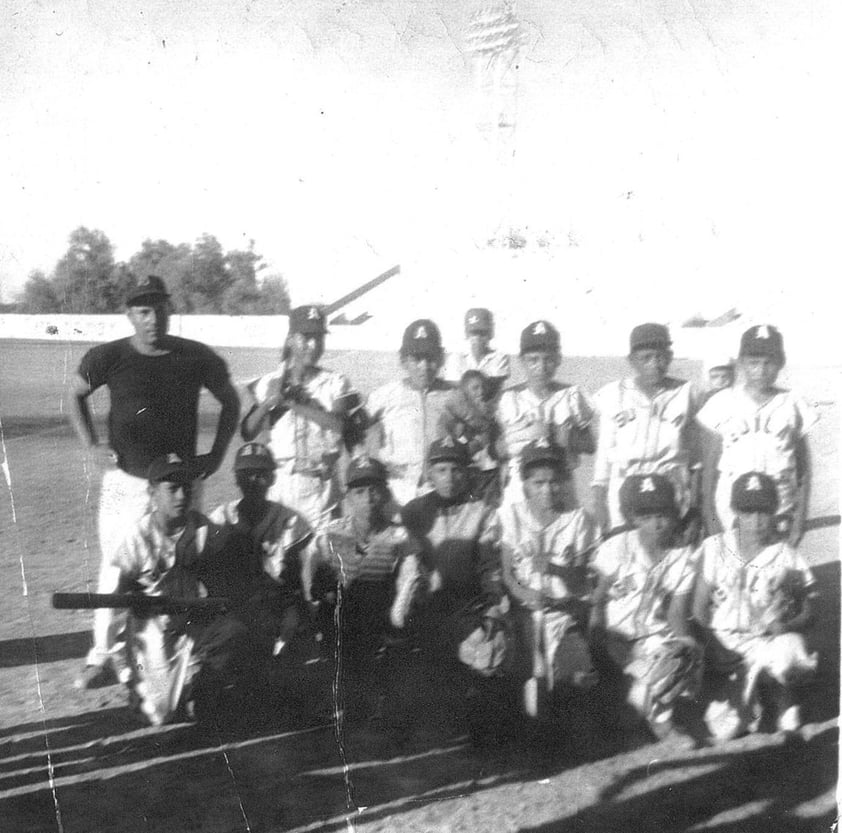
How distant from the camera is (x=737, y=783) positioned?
9.03 ft

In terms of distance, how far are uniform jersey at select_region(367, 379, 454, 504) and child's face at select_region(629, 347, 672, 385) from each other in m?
0.50

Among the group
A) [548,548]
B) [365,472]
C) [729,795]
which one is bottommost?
[729,795]

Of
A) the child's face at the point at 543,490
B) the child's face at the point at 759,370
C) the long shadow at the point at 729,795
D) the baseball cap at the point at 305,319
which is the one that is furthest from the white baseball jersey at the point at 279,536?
the child's face at the point at 759,370

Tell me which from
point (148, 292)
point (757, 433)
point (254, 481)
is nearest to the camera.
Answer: point (148, 292)

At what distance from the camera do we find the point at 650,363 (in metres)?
2.71

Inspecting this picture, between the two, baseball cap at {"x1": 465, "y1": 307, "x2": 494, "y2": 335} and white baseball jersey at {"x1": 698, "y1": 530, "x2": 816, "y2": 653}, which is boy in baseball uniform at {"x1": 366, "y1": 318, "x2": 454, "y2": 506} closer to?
baseball cap at {"x1": 465, "y1": 307, "x2": 494, "y2": 335}

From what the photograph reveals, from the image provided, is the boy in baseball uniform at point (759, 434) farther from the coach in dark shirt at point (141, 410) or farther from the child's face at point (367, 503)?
the coach in dark shirt at point (141, 410)

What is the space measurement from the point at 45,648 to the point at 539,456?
1.40 metres

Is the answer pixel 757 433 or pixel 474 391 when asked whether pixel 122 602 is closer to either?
pixel 474 391

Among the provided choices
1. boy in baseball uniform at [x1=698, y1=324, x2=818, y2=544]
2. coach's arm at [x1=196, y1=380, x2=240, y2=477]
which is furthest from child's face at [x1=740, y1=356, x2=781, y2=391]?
coach's arm at [x1=196, y1=380, x2=240, y2=477]

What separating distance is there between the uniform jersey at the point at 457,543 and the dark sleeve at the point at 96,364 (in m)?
0.85

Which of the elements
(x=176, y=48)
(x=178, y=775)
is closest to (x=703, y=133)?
(x=176, y=48)

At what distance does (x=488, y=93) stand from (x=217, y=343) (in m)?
0.94

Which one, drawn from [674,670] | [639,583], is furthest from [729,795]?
[639,583]
